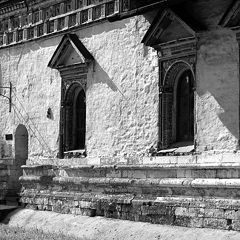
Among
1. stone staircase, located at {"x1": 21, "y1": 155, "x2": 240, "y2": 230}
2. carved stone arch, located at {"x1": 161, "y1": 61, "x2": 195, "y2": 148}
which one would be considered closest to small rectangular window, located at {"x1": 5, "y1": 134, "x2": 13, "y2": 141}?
stone staircase, located at {"x1": 21, "y1": 155, "x2": 240, "y2": 230}

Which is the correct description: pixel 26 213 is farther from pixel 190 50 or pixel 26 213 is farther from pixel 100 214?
pixel 190 50

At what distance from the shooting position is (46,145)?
18.3 meters

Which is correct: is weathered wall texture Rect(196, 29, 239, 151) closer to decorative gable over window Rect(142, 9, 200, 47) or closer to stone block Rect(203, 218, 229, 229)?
decorative gable over window Rect(142, 9, 200, 47)

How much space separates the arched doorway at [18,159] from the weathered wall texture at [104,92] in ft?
1.02

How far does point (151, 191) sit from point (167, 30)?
11.4 ft

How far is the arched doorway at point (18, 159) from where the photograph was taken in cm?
1975

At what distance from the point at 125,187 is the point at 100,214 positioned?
992 millimetres

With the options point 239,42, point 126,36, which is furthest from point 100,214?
point 239,42

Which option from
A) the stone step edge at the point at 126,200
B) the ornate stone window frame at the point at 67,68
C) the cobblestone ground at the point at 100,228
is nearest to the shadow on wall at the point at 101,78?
the ornate stone window frame at the point at 67,68

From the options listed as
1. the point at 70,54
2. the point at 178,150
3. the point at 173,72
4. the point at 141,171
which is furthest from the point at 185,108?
the point at 70,54

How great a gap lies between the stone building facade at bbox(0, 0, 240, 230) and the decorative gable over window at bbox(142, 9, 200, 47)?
0.07 ft

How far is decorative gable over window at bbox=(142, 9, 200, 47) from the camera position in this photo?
1401 cm

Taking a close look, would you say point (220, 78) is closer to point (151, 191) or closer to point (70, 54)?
point (151, 191)

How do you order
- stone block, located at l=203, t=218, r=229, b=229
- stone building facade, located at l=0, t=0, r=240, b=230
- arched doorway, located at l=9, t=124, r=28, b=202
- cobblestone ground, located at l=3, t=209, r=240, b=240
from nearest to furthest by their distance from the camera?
stone block, located at l=203, t=218, r=229, b=229
cobblestone ground, located at l=3, t=209, r=240, b=240
stone building facade, located at l=0, t=0, r=240, b=230
arched doorway, located at l=9, t=124, r=28, b=202
